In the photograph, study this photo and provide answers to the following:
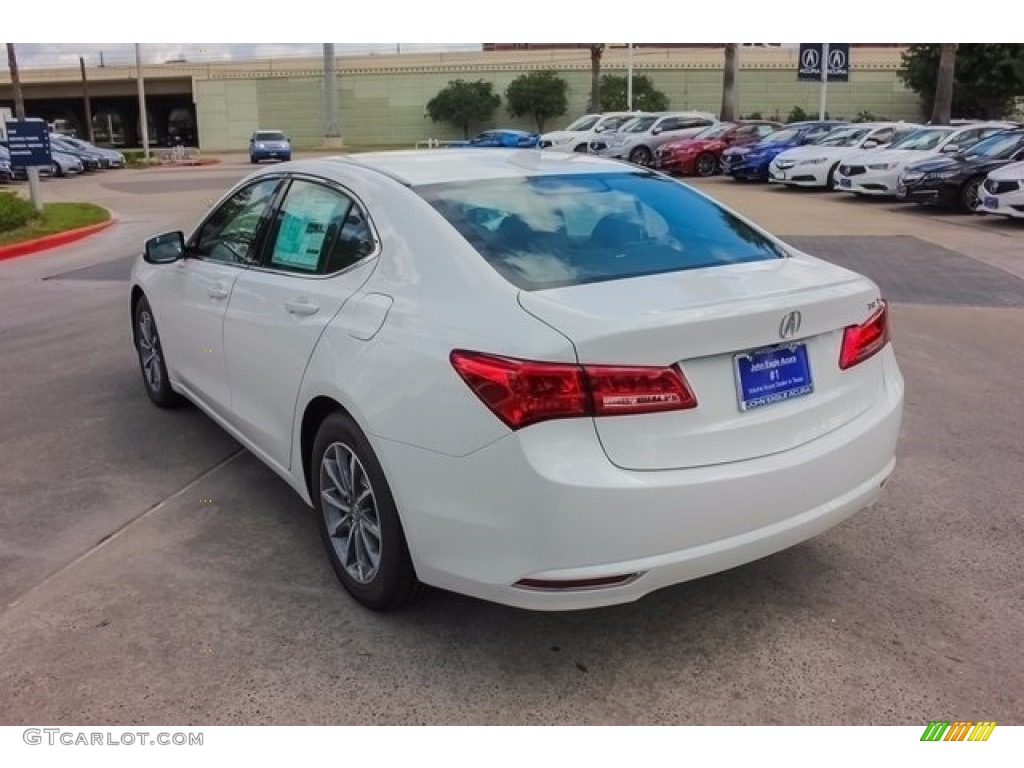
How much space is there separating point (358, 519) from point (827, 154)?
20553mm

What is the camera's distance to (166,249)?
5.02 metres

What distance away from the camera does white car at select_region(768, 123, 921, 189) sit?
838 inches

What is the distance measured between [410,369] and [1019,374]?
536 cm

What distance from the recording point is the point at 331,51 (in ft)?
187

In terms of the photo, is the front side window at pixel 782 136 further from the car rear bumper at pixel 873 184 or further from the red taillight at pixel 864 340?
the red taillight at pixel 864 340

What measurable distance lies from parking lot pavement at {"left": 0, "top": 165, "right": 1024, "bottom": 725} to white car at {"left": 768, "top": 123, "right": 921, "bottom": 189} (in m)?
17.1

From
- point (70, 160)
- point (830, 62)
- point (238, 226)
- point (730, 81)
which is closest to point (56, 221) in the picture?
point (238, 226)

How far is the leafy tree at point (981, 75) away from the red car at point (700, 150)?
2192 cm

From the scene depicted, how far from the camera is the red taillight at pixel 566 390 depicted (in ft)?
8.71

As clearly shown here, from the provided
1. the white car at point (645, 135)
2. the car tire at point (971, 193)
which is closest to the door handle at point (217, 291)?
the car tire at point (971, 193)

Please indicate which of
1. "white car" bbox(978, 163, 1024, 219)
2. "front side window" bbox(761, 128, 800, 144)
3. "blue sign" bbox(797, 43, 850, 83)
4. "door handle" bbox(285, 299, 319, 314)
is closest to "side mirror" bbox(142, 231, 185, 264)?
"door handle" bbox(285, 299, 319, 314)

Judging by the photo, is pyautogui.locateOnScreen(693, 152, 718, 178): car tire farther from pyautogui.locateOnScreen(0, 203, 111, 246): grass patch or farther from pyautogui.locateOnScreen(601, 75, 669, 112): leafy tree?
pyautogui.locateOnScreen(601, 75, 669, 112): leafy tree

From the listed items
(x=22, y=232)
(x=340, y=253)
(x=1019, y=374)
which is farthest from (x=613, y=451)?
(x=22, y=232)

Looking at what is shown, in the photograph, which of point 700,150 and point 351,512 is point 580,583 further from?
point 700,150
